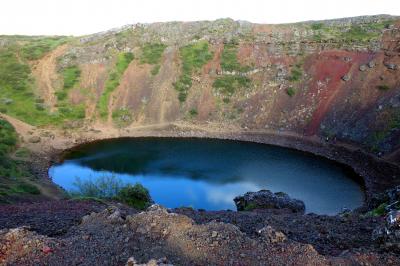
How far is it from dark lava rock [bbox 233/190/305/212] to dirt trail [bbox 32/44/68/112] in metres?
52.1

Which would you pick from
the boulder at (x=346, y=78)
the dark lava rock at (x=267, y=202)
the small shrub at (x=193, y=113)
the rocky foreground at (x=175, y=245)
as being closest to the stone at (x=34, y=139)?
the small shrub at (x=193, y=113)

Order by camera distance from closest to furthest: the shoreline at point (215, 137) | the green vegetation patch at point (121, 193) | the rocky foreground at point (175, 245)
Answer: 1. the rocky foreground at point (175, 245)
2. the green vegetation patch at point (121, 193)
3. the shoreline at point (215, 137)

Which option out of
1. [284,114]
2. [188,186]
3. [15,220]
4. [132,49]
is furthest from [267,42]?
[15,220]

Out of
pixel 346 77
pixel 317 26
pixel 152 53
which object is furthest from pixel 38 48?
pixel 346 77

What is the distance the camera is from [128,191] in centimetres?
4034

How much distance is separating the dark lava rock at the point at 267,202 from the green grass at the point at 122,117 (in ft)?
139

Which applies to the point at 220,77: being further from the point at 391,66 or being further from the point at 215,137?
the point at 391,66

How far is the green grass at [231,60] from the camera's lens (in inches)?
3290

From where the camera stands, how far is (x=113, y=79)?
86000 mm

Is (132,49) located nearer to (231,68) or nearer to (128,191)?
(231,68)

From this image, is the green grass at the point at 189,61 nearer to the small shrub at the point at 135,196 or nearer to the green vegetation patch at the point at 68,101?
the green vegetation patch at the point at 68,101

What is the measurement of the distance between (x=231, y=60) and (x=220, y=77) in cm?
501

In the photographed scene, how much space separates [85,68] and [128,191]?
55087 mm

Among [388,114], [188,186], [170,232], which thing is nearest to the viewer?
[170,232]
